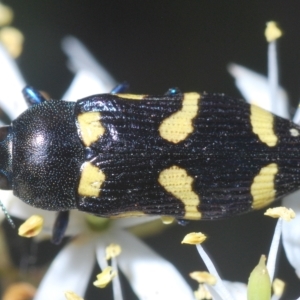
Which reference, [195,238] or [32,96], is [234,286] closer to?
[195,238]

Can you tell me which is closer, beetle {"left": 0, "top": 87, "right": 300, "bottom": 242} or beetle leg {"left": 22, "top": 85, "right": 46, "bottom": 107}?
beetle {"left": 0, "top": 87, "right": 300, "bottom": 242}

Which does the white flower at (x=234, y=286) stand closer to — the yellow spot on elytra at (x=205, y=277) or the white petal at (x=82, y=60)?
the yellow spot on elytra at (x=205, y=277)

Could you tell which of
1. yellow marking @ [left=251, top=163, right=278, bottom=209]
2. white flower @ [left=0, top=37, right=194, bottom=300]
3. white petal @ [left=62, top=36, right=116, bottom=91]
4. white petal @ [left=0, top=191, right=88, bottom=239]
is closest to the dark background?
white petal @ [left=62, top=36, right=116, bottom=91]

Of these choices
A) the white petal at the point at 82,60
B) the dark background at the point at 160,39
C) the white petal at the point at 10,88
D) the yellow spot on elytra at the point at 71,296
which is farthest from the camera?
the dark background at the point at 160,39

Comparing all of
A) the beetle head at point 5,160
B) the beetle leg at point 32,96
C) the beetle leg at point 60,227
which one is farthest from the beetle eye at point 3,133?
the beetle leg at point 60,227

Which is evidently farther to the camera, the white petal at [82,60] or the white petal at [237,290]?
the white petal at [82,60]

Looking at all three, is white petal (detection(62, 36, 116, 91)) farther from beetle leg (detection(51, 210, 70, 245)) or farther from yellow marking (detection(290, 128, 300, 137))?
yellow marking (detection(290, 128, 300, 137))

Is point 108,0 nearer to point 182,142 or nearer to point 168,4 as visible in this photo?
point 168,4
